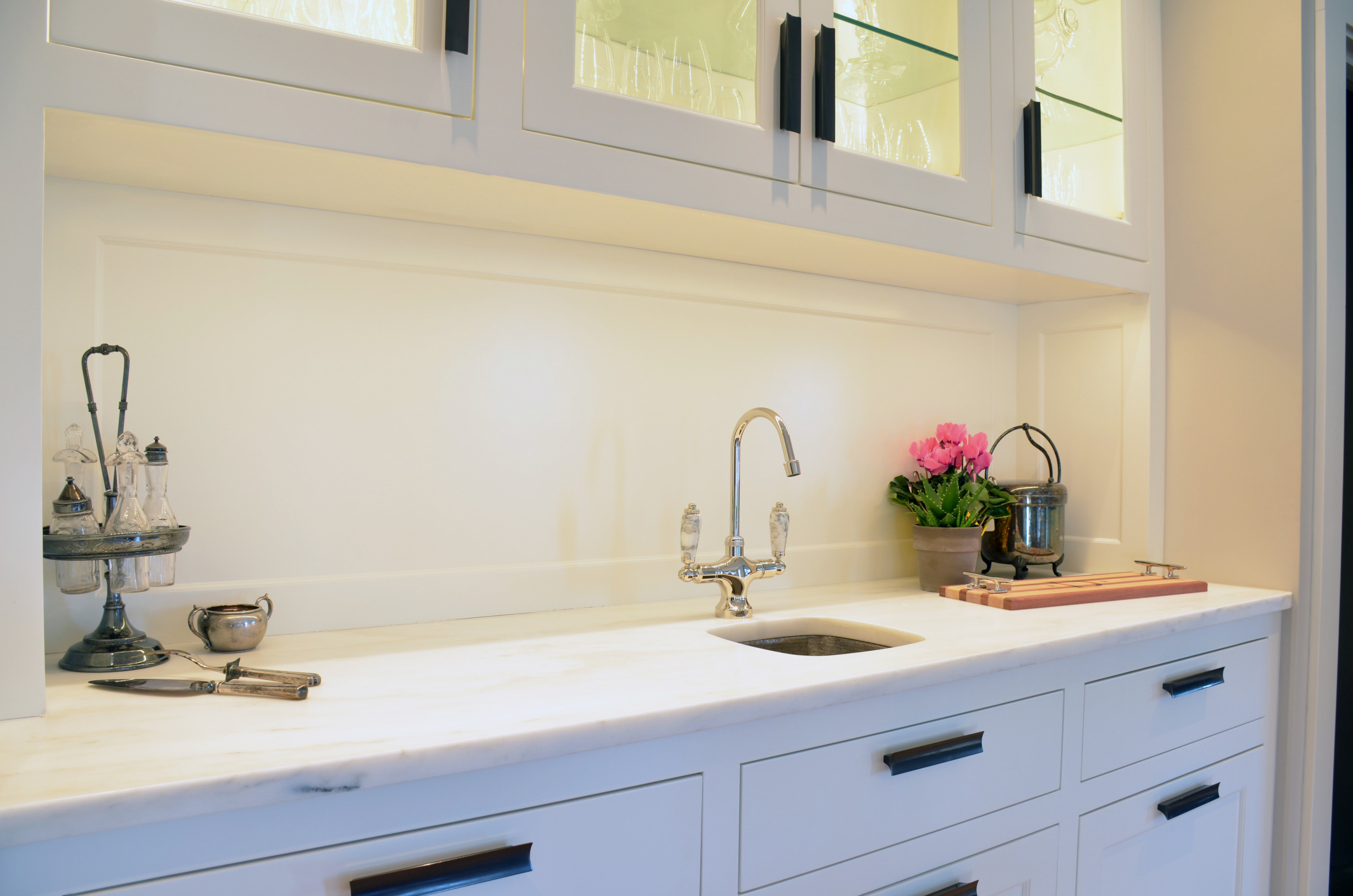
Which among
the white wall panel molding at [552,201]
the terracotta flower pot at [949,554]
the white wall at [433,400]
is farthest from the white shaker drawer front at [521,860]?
the terracotta flower pot at [949,554]

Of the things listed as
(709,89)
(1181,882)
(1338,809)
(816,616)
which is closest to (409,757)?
(816,616)

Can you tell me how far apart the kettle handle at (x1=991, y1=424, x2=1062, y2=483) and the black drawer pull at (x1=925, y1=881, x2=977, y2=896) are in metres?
1.04

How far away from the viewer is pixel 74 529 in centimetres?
98

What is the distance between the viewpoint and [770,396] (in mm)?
1731

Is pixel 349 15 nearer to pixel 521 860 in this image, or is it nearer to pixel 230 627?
pixel 230 627

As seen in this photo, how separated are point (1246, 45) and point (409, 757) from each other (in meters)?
2.16

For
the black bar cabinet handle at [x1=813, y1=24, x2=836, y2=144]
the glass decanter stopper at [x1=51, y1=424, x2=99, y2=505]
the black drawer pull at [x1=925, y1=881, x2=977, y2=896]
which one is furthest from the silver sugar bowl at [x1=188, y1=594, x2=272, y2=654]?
the black bar cabinet handle at [x1=813, y1=24, x2=836, y2=144]

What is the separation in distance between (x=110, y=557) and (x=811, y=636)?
1.06m

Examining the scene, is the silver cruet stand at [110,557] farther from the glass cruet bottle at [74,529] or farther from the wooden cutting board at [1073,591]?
the wooden cutting board at [1073,591]

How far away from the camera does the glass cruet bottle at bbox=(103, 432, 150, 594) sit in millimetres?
987

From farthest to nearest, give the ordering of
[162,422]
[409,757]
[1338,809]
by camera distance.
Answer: [1338,809], [162,422], [409,757]

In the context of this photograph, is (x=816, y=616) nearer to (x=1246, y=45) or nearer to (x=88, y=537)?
(x=88, y=537)

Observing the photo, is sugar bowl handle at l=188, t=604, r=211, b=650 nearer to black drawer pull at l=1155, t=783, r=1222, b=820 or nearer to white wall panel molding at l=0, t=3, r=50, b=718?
white wall panel molding at l=0, t=3, r=50, b=718

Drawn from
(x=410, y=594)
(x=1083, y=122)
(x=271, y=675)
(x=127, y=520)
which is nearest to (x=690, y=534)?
(x=410, y=594)
